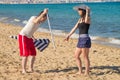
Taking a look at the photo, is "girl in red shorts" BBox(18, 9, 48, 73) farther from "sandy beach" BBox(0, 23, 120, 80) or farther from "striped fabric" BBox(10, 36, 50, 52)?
"sandy beach" BBox(0, 23, 120, 80)

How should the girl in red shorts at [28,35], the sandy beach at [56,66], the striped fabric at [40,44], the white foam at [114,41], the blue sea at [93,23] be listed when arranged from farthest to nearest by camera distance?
the blue sea at [93,23], the white foam at [114,41], the striped fabric at [40,44], the sandy beach at [56,66], the girl in red shorts at [28,35]

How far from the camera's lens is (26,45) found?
29.6ft

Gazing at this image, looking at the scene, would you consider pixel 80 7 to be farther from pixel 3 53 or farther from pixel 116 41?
pixel 116 41

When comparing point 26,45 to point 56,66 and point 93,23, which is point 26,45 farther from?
point 93,23

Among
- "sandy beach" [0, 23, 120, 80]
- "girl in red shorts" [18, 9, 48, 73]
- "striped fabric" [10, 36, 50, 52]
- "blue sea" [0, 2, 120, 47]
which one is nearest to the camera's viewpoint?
"girl in red shorts" [18, 9, 48, 73]

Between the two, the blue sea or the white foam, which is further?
the blue sea

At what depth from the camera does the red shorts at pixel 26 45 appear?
9000mm

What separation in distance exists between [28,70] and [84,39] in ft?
5.66

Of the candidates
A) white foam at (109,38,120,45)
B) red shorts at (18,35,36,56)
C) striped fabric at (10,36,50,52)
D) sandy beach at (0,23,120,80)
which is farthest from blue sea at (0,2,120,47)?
red shorts at (18,35,36,56)

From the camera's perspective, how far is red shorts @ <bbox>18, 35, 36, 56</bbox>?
29.5 feet

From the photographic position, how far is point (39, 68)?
10.0m

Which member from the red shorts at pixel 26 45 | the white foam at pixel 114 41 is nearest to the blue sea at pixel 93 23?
the white foam at pixel 114 41

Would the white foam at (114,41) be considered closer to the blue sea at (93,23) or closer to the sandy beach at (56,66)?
the blue sea at (93,23)

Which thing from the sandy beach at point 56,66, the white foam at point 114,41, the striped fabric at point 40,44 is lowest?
the sandy beach at point 56,66
